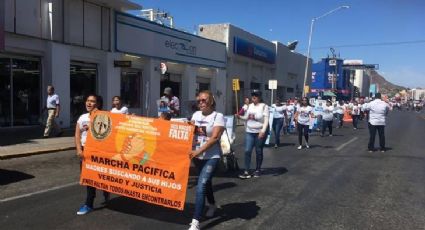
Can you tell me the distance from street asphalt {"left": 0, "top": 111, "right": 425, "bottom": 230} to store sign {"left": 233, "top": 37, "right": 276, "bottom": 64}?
24604mm

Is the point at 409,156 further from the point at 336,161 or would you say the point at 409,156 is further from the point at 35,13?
the point at 35,13

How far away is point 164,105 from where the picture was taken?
11.2 metres

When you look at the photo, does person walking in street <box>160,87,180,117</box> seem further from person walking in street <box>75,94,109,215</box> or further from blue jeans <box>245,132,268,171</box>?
person walking in street <box>75,94,109,215</box>

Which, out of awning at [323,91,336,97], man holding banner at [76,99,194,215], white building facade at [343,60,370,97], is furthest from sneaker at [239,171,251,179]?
white building facade at [343,60,370,97]

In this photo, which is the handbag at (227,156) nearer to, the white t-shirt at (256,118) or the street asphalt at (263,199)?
the street asphalt at (263,199)

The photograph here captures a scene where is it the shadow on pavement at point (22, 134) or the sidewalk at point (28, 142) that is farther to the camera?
the shadow on pavement at point (22, 134)

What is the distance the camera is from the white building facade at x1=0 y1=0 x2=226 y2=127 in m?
16.9

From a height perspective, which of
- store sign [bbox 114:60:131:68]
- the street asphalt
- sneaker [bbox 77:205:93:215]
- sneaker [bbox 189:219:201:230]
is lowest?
the street asphalt

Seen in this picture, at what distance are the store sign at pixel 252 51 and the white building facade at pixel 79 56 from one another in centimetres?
823

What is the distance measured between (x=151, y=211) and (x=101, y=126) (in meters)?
1.37

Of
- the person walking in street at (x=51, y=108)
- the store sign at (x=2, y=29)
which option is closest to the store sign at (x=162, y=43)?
the person walking in street at (x=51, y=108)

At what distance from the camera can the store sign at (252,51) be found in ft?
117

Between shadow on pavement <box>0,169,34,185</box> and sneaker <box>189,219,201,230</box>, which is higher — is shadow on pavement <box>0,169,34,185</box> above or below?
below

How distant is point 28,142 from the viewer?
14250 mm
